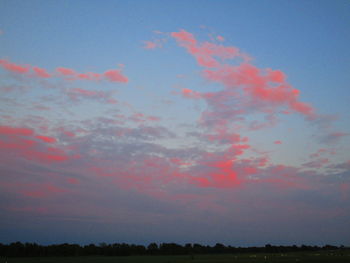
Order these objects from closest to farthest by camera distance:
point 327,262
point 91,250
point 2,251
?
point 327,262 → point 2,251 → point 91,250

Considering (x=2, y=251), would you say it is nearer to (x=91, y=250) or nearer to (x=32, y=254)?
(x=32, y=254)

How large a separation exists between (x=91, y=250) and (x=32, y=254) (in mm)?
39765

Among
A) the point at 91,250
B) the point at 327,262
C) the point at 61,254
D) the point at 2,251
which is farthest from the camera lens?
the point at 91,250

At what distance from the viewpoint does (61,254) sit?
172875 millimetres

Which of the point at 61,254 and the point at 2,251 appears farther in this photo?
the point at 61,254

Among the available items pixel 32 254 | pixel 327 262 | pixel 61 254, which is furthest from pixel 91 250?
pixel 327 262

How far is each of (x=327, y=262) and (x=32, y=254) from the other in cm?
12644

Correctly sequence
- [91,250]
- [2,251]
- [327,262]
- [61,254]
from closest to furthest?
[327,262]
[2,251]
[61,254]
[91,250]

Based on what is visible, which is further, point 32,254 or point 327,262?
point 32,254

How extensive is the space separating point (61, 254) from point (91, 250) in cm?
2589

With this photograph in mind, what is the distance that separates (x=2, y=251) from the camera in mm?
160375

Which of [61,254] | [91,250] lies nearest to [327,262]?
[61,254]

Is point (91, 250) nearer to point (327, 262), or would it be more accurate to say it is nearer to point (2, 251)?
point (2, 251)

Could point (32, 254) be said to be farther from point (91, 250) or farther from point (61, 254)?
point (91, 250)
